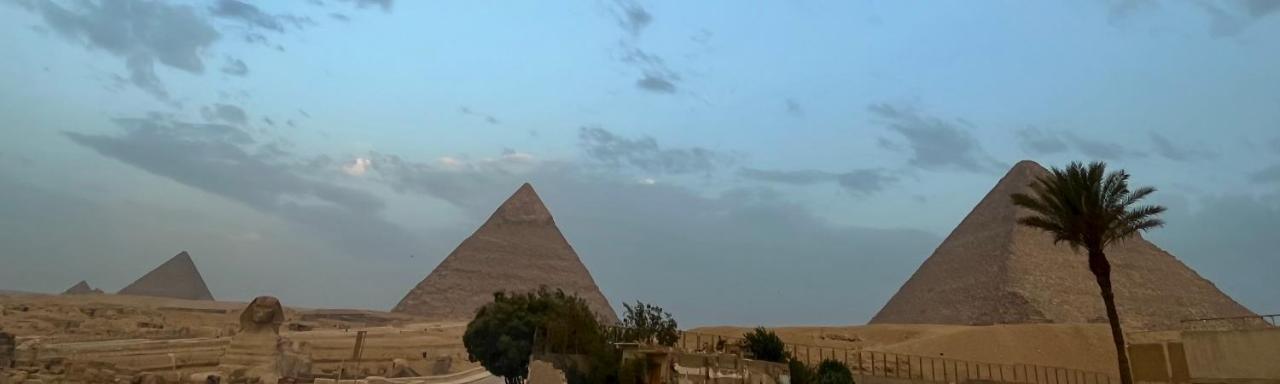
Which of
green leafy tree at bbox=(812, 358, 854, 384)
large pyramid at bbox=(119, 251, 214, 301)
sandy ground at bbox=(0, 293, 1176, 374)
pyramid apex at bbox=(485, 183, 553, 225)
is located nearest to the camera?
green leafy tree at bbox=(812, 358, 854, 384)

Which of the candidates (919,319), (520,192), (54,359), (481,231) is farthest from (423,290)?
(54,359)

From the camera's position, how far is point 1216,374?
18.3 metres

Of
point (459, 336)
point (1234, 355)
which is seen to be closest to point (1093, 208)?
point (1234, 355)

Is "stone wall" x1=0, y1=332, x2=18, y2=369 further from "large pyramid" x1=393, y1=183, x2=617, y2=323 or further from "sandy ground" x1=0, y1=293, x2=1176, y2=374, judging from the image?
"large pyramid" x1=393, y1=183, x2=617, y2=323

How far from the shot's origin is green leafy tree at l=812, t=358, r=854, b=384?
1834cm

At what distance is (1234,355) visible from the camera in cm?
1806

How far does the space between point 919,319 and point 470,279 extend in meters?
46.9

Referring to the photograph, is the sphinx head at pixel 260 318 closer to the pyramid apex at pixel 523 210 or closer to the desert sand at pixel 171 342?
the desert sand at pixel 171 342

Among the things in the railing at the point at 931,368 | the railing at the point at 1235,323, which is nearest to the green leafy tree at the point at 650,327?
the railing at the point at 931,368

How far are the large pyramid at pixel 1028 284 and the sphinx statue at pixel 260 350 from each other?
64345 mm

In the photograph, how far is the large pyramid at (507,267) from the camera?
3561 inches

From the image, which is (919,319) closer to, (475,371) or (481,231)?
(481,231)

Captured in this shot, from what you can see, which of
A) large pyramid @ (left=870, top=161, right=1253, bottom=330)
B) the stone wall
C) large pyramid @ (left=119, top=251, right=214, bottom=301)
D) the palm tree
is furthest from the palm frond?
large pyramid @ (left=119, top=251, right=214, bottom=301)

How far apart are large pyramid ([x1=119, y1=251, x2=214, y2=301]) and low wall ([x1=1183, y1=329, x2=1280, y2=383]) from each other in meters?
103
